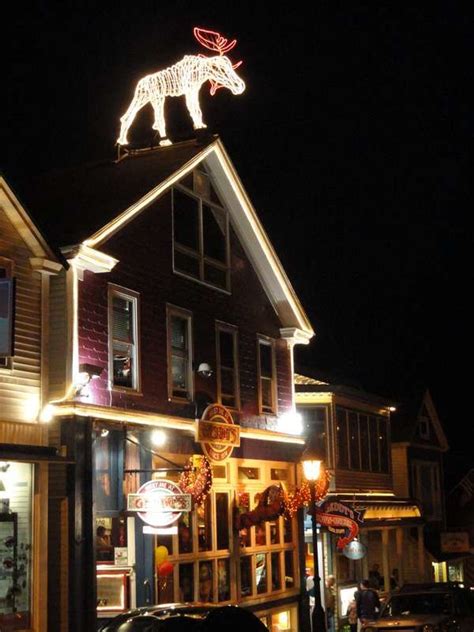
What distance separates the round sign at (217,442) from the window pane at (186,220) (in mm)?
4158

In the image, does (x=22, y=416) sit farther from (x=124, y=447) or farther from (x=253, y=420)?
(x=253, y=420)

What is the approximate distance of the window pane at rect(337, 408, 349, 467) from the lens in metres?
35.3

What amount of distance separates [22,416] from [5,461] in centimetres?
105

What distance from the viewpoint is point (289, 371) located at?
29.0 metres

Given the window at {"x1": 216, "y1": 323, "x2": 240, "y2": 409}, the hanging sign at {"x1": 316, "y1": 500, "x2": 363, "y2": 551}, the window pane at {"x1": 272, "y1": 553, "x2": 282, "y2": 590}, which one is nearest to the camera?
the window at {"x1": 216, "y1": 323, "x2": 240, "y2": 409}

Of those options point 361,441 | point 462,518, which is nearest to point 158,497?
point 361,441

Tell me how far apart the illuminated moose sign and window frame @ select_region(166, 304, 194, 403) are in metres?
4.60

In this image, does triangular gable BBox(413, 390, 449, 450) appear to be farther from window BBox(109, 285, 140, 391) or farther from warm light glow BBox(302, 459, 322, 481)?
window BBox(109, 285, 140, 391)

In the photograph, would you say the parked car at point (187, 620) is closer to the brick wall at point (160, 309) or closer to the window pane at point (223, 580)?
the brick wall at point (160, 309)

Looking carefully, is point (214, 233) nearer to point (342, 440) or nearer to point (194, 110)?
point (194, 110)

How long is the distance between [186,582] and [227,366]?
5.61 meters

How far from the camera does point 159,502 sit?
2011 centimetres

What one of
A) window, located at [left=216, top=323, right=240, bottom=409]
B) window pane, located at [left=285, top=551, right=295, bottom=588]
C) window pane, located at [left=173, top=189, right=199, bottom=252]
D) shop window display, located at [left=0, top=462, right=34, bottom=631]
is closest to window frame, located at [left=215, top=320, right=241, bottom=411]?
window, located at [left=216, top=323, right=240, bottom=409]

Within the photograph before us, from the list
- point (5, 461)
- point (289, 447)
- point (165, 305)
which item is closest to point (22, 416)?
point (5, 461)
